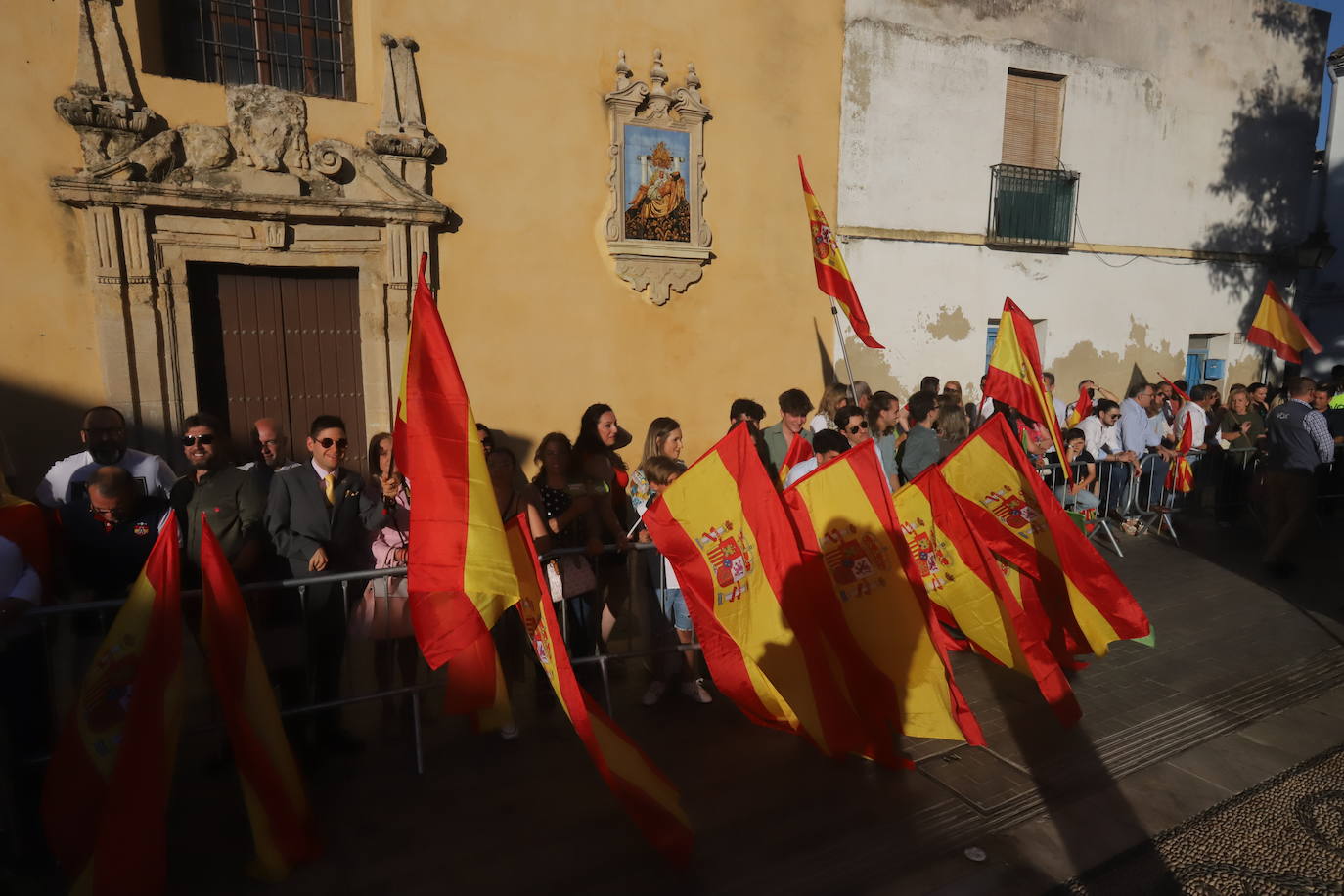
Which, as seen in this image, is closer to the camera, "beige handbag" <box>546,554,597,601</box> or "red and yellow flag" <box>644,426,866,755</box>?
"red and yellow flag" <box>644,426,866,755</box>

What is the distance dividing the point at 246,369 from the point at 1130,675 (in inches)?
297

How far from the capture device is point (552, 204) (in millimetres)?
8328

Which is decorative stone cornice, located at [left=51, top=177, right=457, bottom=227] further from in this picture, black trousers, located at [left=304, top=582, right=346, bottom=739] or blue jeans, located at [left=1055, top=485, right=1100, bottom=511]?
blue jeans, located at [left=1055, top=485, right=1100, bottom=511]

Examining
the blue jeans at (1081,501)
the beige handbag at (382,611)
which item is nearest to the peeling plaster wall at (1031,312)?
the blue jeans at (1081,501)

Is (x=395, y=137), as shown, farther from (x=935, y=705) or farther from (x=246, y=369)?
(x=935, y=705)

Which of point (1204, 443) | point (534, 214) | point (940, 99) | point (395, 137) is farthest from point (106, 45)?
point (1204, 443)

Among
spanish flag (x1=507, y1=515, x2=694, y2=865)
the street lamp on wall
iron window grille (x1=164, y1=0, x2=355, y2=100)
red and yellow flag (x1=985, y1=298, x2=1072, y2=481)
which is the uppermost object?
iron window grille (x1=164, y1=0, x2=355, y2=100)

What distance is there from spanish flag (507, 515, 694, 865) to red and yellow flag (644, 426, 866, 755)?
0.70 m

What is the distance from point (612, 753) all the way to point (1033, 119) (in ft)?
35.4

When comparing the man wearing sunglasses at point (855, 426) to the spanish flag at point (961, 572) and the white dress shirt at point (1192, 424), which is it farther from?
the white dress shirt at point (1192, 424)

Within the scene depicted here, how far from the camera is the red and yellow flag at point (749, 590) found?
4.13 m

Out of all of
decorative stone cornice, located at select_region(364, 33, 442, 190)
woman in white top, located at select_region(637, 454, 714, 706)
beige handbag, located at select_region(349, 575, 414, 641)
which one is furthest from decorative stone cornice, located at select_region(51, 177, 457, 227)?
beige handbag, located at select_region(349, 575, 414, 641)

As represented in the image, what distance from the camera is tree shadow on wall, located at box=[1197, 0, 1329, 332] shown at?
1264 cm

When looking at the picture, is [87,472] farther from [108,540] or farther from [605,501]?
[605,501]
